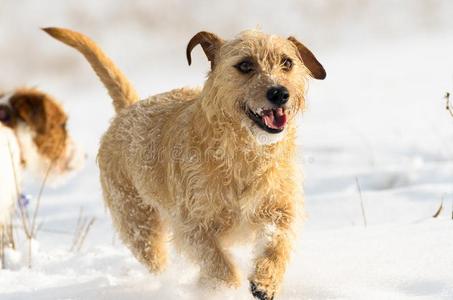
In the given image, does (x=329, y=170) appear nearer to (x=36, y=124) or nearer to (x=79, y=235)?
(x=36, y=124)

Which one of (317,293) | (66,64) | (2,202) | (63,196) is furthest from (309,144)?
(66,64)

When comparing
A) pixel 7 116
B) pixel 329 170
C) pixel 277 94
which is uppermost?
pixel 277 94

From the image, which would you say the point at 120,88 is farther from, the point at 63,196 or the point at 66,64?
the point at 66,64

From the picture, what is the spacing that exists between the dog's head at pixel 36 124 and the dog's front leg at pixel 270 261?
3368 millimetres

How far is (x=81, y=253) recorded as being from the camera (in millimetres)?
5344

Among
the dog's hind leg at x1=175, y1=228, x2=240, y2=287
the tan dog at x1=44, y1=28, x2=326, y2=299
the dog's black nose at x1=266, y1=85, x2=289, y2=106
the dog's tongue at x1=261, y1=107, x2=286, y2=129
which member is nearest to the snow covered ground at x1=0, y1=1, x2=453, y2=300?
the dog's hind leg at x1=175, y1=228, x2=240, y2=287

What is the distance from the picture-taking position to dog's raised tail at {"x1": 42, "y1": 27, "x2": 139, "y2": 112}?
16.6ft

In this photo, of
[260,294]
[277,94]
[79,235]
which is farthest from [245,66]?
[79,235]

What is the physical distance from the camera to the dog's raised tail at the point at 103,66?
507cm

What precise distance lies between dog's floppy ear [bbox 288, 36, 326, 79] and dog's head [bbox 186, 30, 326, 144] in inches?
2.6

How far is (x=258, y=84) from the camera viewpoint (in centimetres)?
360

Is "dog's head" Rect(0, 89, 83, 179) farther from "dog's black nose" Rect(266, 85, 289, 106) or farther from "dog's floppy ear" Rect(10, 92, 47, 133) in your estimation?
"dog's black nose" Rect(266, 85, 289, 106)

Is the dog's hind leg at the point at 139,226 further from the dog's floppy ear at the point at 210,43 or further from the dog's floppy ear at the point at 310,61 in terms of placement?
the dog's floppy ear at the point at 310,61

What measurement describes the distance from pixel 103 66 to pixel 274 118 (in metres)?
1.85
